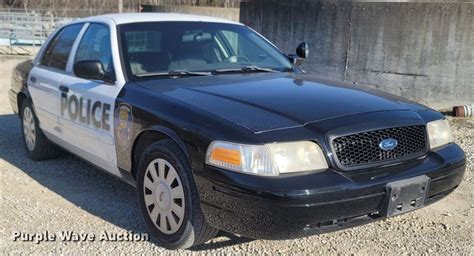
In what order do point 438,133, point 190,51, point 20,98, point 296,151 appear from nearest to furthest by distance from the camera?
1. point 296,151
2. point 438,133
3. point 190,51
4. point 20,98

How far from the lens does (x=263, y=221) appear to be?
2.93 meters

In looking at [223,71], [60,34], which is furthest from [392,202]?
[60,34]

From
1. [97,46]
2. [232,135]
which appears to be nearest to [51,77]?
[97,46]

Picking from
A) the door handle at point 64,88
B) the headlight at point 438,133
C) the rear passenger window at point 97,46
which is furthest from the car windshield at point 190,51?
the headlight at point 438,133

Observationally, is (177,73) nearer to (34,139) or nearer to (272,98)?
(272,98)

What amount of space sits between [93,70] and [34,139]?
202 centimetres

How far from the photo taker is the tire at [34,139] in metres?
5.50

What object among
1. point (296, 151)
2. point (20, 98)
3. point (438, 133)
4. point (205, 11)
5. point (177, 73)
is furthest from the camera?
point (205, 11)

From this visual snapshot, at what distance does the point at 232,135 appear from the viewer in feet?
9.86

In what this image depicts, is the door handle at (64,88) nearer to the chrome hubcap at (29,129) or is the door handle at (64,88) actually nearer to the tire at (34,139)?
the tire at (34,139)

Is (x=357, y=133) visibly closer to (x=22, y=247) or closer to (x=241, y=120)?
(x=241, y=120)

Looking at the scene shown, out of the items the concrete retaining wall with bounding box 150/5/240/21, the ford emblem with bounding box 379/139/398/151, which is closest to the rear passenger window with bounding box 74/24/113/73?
the ford emblem with bounding box 379/139/398/151

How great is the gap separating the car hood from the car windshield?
22 cm

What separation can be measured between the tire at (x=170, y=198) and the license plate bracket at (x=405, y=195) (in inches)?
42.7
